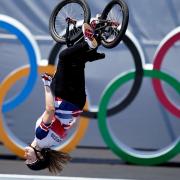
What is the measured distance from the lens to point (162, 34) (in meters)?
7.09

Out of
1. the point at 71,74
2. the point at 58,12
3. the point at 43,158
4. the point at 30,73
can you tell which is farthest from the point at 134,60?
the point at 71,74

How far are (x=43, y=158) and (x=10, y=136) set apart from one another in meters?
2.94

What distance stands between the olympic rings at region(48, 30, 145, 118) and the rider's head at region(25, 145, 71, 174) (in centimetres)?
261

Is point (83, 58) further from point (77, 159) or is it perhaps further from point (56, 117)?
point (77, 159)

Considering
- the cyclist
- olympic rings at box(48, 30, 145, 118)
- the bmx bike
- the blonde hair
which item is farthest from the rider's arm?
olympic rings at box(48, 30, 145, 118)

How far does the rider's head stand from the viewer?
4523 millimetres

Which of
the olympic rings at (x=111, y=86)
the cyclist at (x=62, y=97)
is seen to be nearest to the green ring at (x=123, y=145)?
the olympic rings at (x=111, y=86)

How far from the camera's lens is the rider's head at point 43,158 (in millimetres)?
4523

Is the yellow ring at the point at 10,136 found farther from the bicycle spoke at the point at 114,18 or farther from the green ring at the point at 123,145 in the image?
the bicycle spoke at the point at 114,18

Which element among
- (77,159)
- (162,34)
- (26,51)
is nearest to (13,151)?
(77,159)

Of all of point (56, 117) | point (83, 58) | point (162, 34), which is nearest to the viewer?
point (83, 58)

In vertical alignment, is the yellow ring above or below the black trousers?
below

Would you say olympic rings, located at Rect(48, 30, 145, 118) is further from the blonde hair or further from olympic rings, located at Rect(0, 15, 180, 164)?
the blonde hair

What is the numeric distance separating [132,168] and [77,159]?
0.71m
